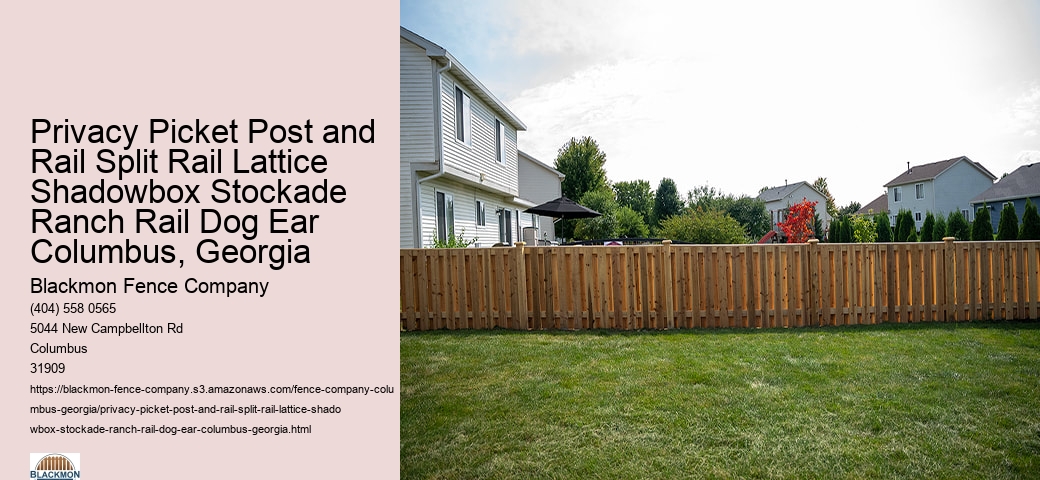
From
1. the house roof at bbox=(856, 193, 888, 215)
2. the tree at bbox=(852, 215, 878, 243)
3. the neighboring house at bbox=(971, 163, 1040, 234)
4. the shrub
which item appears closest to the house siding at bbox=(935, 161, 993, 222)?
the neighboring house at bbox=(971, 163, 1040, 234)

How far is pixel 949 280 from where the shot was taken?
23.5 feet

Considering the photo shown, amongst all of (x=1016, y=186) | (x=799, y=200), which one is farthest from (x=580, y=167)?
(x=799, y=200)

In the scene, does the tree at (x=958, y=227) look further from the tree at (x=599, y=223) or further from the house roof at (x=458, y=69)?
the house roof at (x=458, y=69)

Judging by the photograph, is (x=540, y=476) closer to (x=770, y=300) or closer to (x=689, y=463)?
(x=689, y=463)

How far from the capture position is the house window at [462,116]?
12091mm

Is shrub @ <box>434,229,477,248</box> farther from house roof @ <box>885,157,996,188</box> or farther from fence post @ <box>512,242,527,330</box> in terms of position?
house roof @ <box>885,157,996,188</box>

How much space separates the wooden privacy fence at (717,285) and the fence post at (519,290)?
0.01 meters

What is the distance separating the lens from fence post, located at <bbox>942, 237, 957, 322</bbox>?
7121mm

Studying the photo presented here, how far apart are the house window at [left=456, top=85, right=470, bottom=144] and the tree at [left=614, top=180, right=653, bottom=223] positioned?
26.4m

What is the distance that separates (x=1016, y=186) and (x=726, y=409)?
13305 millimetres

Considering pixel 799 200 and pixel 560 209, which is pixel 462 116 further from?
pixel 799 200
